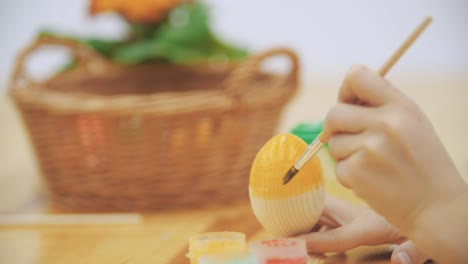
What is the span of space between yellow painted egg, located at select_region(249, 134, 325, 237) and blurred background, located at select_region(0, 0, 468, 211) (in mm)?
1321

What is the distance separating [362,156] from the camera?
0.58 m

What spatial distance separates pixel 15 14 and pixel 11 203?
4.34 ft

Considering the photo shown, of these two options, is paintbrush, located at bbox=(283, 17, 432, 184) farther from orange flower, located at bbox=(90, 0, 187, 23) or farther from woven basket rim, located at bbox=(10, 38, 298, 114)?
orange flower, located at bbox=(90, 0, 187, 23)

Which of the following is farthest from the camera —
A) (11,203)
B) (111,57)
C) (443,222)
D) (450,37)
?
(450,37)

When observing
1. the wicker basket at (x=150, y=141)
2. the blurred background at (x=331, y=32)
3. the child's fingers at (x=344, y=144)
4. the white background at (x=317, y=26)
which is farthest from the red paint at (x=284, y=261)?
the white background at (x=317, y=26)

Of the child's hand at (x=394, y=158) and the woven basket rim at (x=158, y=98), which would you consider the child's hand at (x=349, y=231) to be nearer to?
the child's hand at (x=394, y=158)

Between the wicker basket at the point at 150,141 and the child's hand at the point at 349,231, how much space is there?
0.36 metres

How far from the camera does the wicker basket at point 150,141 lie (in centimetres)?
107

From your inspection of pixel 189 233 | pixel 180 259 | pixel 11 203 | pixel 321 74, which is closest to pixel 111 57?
pixel 11 203

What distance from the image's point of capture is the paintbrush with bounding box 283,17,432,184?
603 millimetres

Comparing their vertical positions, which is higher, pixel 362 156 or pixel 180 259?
pixel 362 156

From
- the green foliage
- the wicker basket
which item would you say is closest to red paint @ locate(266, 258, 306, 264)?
the wicker basket

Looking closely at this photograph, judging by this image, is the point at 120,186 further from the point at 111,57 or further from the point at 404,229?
the point at 404,229

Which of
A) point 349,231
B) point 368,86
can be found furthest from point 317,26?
point 368,86
